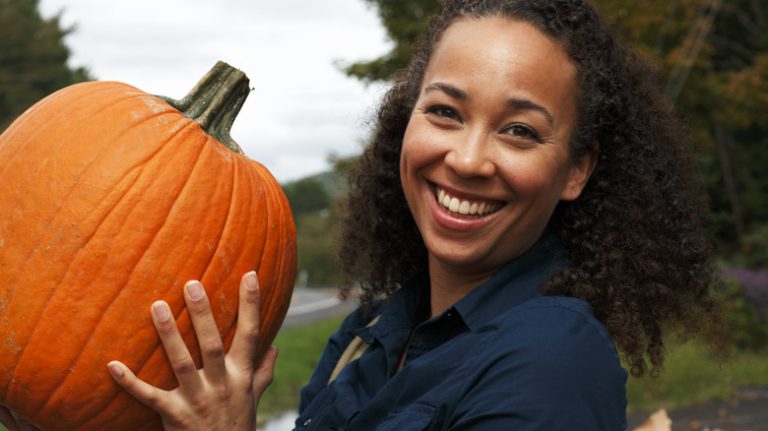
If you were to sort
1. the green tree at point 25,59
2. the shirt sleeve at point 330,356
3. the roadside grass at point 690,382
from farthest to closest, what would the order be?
the green tree at point 25,59
the roadside grass at point 690,382
the shirt sleeve at point 330,356

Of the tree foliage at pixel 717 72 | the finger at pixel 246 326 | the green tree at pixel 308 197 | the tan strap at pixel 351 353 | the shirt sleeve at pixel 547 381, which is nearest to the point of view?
the shirt sleeve at pixel 547 381

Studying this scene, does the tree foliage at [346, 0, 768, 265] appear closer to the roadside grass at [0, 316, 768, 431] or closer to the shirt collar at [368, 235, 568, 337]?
the roadside grass at [0, 316, 768, 431]

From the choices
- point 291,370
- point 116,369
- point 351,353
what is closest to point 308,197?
point 291,370

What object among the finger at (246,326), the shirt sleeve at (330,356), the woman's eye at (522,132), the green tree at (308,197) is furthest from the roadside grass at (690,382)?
the green tree at (308,197)

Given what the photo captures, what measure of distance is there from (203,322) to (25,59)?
49.5 meters

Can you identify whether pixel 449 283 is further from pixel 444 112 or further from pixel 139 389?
pixel 139 389

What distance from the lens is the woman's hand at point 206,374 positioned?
194 cm

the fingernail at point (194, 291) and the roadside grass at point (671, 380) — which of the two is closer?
the fingernail at point (194, 291)

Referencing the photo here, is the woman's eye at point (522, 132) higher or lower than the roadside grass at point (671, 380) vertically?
higher

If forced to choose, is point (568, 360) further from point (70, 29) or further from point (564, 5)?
point (70, 29)

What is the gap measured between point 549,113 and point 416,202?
16.0 inches

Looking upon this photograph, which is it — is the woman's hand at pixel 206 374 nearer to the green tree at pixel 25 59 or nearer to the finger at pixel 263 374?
the finger at pixel 263 374

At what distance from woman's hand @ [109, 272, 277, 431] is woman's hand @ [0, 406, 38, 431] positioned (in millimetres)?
343

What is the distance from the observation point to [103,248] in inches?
76.9
